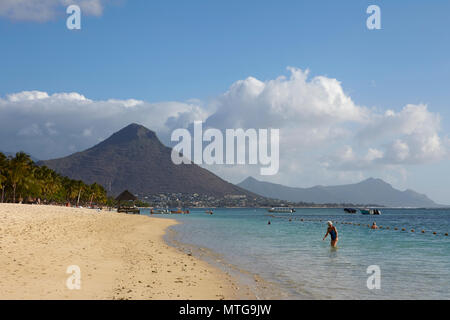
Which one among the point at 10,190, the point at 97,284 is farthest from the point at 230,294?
the point at 10,190

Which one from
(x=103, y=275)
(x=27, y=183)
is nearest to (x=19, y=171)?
(x=27, y=183)

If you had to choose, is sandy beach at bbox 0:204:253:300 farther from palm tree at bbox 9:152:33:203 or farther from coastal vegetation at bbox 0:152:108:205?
palm tree at bbox 9:152:33:203

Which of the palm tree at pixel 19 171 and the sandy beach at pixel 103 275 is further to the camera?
the palm tree at pixel 19 171

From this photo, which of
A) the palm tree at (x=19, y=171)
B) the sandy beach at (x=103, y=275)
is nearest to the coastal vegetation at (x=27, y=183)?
the palm tree at (x=19, y=171)

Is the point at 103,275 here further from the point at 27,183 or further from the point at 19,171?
the point at 27,183

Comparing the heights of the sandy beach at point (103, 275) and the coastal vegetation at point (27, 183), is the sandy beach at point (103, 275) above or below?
below

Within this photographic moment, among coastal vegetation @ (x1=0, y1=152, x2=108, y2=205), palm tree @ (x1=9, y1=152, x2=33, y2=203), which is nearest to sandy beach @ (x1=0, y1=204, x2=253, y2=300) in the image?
coastal vegetation @ (x1=0, y1=152, x2=108, y2=205)

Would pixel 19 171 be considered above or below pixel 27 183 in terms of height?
above

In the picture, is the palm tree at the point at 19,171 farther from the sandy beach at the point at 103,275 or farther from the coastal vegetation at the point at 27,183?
the sandy beach at the point at 103,275

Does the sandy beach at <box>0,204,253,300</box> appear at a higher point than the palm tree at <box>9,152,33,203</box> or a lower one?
lower

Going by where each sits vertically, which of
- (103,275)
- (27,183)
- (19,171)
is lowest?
(103,275)

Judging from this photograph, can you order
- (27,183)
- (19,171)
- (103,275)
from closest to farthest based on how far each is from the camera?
(103,275) → (19,171) → (27,183)
